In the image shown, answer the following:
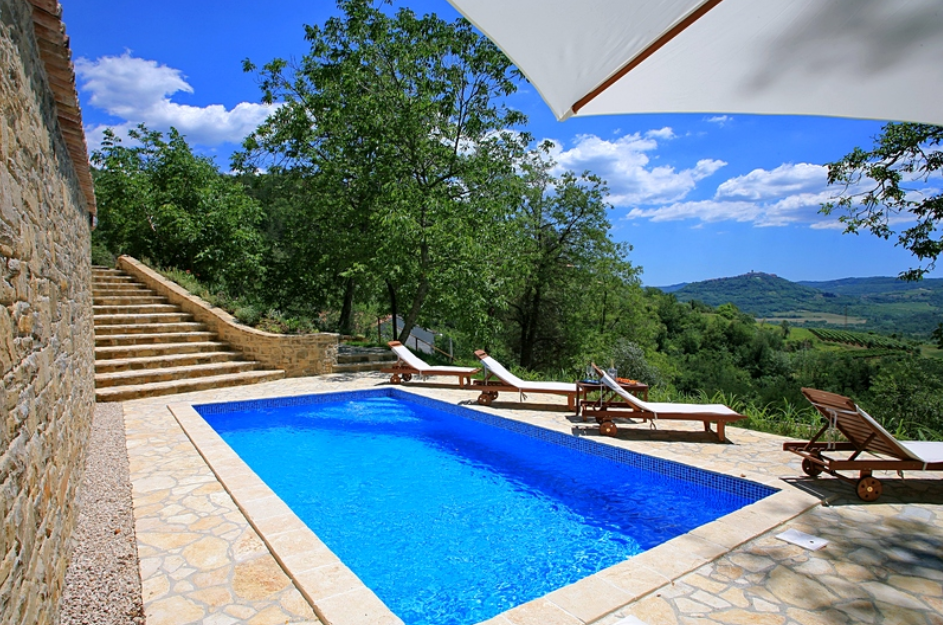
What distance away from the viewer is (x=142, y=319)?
37.8 ft

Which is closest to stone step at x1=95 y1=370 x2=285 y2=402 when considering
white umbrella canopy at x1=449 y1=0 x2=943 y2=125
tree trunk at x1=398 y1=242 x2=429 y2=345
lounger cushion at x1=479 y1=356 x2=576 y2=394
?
tree trunk at x1=398 y1=242 x2=429 y2=345

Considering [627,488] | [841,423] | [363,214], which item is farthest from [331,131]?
[841,423]

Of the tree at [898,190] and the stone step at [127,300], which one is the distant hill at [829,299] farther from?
the stone step at [127,300]

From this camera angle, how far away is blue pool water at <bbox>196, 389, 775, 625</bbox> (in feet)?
13.1

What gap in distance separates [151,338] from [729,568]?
11252 mm

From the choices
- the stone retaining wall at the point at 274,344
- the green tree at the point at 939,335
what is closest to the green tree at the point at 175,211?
the stone retaining wall at the point at 274,344

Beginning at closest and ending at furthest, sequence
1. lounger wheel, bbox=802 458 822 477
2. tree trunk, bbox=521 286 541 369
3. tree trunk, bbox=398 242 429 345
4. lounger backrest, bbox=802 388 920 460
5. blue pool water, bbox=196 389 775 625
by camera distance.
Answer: blue pool water, bbox=196 389 775 625
lounger backrest, bbox=802 388 920 460
lounger wheel, bbox=802 458 822 477
tree trunk, bbox=398 242 429 345
tree trunk, bbox=521 286 541 369

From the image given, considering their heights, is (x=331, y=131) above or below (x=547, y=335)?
above

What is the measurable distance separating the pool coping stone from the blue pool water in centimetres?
60

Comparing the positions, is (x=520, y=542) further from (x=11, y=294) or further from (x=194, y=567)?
(x=11, y=294)

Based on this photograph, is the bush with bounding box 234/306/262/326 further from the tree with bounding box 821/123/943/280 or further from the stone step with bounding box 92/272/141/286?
the tree with bounding box 821/123/943/280

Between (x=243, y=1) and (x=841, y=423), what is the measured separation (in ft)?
38.0

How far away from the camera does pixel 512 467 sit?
6500 millimetres

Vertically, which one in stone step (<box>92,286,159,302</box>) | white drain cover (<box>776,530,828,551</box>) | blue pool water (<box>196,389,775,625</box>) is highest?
stone step (<box>92,286,159,302</box>)
